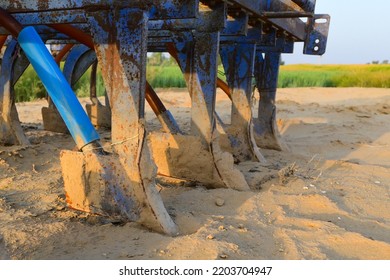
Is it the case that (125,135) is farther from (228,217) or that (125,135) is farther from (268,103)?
(268,103)

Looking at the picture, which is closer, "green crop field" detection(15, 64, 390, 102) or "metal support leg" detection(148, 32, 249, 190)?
"metal support leg" detection(148, 32, 249, 190)

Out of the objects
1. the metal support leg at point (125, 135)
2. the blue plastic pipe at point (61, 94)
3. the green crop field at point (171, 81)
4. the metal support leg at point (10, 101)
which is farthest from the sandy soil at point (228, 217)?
the green crop field at point (171, 81)

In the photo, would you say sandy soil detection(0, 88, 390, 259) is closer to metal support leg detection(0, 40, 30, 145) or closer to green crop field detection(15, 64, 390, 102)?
metal support leg detection(0, 40, 30, 145)

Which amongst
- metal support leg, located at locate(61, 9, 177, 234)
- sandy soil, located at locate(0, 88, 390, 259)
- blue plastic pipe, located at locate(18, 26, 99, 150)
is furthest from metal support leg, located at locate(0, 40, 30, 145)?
metal support leg, located at locate(61, 9, 177, 234)

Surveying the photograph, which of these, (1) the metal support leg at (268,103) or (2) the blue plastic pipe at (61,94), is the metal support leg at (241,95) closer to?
(1) the metal support leg at (268,103)

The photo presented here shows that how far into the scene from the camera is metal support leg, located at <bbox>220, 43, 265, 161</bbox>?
3.75 m

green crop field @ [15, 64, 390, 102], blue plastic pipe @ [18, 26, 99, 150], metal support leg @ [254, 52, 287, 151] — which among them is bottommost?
green crop field @ [15, 64, 390, 102]

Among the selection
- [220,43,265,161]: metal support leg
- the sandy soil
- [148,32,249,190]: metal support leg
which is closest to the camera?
the sandy soil

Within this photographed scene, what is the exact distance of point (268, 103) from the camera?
454cm

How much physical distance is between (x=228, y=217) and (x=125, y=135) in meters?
0.63

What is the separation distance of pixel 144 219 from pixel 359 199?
54.6 inches

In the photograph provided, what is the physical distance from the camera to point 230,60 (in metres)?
3.84

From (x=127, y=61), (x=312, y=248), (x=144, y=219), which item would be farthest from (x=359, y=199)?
(x=127, y=61)

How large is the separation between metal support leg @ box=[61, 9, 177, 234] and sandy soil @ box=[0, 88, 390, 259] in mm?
87
